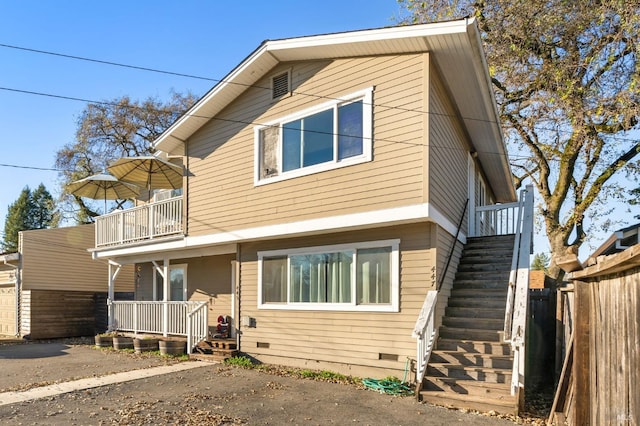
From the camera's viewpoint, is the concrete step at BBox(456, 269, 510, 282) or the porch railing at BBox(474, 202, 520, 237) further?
the porch railing at BBox(474, 202, 520, 237)

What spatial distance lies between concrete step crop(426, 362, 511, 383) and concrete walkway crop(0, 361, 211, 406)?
17.5 ft

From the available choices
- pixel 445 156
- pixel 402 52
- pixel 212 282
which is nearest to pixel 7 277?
pixel 212 282

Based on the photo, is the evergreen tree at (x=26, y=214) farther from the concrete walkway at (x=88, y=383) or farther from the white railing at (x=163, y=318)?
the concrete walkway at (x=88, y=383)

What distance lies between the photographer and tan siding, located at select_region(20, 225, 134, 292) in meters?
18.0

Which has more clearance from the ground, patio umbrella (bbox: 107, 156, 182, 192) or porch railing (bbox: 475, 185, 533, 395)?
patio umbrella (bbox: 107, 156, 182, 192)

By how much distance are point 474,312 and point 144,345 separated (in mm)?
8685

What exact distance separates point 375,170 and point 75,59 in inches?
259

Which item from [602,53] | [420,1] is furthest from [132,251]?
[602,53]

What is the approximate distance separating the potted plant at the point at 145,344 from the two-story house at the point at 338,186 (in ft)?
1.49

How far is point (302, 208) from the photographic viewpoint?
9.77 meters

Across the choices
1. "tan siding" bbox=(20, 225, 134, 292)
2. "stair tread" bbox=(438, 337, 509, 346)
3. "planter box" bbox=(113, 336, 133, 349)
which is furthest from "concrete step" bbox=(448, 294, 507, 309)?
"tan siding" bbox=(20, 225, 134, 292)

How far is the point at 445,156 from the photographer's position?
972 centimetres

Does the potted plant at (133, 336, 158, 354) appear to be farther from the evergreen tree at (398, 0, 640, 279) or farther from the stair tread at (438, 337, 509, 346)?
the evergreen tree at (398, 0, 640, 279)

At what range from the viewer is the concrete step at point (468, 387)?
6773 mm
